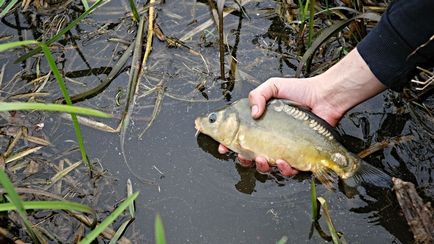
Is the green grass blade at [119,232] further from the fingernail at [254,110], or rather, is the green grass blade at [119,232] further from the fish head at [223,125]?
the fingernail at [254,110]

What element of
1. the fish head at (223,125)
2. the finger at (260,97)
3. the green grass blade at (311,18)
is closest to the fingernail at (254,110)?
the finger at (260,97)

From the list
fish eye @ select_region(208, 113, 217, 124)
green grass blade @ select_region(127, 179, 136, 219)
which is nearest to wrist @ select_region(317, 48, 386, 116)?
fish eye @ select_region(208, 113, 217, 124)

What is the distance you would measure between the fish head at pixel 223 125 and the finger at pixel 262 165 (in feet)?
0.60

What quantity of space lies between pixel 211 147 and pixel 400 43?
1205mm

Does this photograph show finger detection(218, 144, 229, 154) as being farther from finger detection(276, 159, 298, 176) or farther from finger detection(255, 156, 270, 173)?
finger detection(276, 159, 298, 176)

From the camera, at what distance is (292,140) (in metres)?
3.06

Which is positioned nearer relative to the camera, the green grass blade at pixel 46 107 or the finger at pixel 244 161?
the green grass blade at pixel 46 107

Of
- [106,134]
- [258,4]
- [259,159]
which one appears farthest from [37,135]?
[258,4]

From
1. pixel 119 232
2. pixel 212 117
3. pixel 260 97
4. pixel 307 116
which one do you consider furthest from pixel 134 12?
pixel 119 232

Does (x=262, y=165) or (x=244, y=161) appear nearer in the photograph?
(x=262, y=165)

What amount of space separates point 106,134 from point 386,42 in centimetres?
168

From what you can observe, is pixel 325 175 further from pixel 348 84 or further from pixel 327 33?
pixel 327 33

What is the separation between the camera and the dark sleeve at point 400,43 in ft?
9.25

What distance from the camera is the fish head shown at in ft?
10.4
